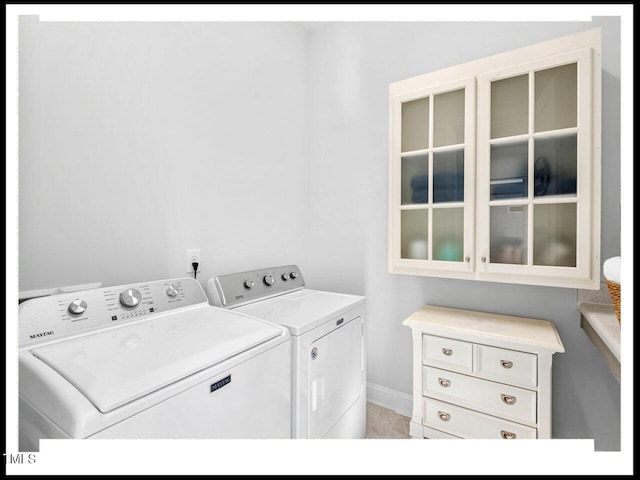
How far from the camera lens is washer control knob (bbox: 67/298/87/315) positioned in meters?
1.03

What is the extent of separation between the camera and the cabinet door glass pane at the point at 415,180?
1741mm

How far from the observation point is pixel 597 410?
154cm

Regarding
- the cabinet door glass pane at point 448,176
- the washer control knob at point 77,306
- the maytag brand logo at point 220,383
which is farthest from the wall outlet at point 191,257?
the cabinet door glass pane at point 448,176

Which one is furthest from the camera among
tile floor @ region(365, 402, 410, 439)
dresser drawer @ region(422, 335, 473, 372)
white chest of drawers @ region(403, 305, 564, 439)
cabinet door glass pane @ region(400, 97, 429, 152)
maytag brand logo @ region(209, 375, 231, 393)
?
tile floor @ region(365, 402, 410, 439)

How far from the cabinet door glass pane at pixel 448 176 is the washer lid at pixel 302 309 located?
2.39 feet

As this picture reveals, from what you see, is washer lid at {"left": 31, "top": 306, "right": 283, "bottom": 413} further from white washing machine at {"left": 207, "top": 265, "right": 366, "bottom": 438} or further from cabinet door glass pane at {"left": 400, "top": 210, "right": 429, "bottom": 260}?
cabinet door glass pane at {"left": 400, "top": 210, "right": 429, "bottom": 260}

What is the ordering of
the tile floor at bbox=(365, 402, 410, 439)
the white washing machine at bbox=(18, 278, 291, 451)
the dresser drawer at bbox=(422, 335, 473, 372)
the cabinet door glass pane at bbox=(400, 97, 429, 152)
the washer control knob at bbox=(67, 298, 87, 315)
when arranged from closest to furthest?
the white washing machine at bbox=(18, 278, 291, 451) < the washer control knob at bbox=(67, 298, 87, 315) < the dresser drawer at bbox=(422, 335, 473, 372) < the cabinet door glass pane at bbox=(400, 97, 429, 152) < the tile floor at bbox=(365, 402, 410, 439)

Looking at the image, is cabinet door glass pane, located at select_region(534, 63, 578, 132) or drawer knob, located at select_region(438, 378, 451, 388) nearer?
cabinet door glass pane, located at select_region(534, 63, 578, 132)

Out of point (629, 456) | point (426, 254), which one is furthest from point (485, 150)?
point (629, 456)

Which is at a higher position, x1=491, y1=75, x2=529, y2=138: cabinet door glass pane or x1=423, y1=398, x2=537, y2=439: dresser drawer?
x1=491, y1=75, x2=529, y2=138: cabinet door glass pane

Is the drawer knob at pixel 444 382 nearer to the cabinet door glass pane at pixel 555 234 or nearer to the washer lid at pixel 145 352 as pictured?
the cabinet door glass pane at pixel 555 234

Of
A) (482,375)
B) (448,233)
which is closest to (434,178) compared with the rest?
(448,233)

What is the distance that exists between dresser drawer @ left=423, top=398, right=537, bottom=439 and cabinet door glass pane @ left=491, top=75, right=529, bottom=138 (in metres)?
1.39

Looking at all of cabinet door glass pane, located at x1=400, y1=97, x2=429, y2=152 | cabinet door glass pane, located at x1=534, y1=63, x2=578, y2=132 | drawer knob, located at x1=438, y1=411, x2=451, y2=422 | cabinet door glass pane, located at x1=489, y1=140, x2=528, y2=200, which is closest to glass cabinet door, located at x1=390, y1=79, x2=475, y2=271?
cabinet door glass pane, located at x1=400, y1=97, x2=429, y2=152
